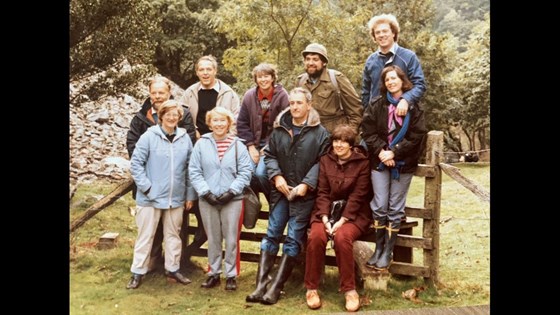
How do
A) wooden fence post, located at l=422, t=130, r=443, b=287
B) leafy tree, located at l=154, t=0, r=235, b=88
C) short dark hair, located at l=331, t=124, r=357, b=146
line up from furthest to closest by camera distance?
wooden fence post, located at l=422, t=130, r=443, b=287, leafy tree, located at l=154, t=0, r=235, b=88, short dark hair, located at l=331, t=124, r=357, b=146

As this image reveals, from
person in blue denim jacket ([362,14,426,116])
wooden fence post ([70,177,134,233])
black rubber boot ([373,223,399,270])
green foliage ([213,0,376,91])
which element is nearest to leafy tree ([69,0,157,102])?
green foliage ([213,0,376,91])

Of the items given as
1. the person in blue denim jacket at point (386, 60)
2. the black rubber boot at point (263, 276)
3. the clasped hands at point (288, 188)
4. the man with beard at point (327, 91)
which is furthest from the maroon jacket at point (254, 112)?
the black rubber boot at point (263, 276)

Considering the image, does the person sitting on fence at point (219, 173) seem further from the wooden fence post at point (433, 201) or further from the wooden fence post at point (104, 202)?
the wooden fence post at point (433, 201)

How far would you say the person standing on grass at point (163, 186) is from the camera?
4434 mm

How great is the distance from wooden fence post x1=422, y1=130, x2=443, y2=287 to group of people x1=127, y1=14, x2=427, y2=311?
13 centimetres

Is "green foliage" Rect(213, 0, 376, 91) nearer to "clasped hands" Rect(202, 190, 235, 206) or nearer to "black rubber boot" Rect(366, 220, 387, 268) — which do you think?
"clasped hands" Rect(202, 190, 235, 206)

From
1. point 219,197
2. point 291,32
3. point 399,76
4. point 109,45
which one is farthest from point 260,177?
point 109,45

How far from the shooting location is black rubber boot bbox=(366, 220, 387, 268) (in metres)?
4.56

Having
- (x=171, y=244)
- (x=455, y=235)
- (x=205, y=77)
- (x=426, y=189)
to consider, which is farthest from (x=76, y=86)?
(x=455, y=235)

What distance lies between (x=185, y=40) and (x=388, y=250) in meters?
1.92

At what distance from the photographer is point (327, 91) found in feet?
14.8

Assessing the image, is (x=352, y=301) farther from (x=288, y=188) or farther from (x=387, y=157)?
(x=387, y=157)

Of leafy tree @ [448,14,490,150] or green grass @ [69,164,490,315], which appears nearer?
green grass @ [69,164,490,315]
